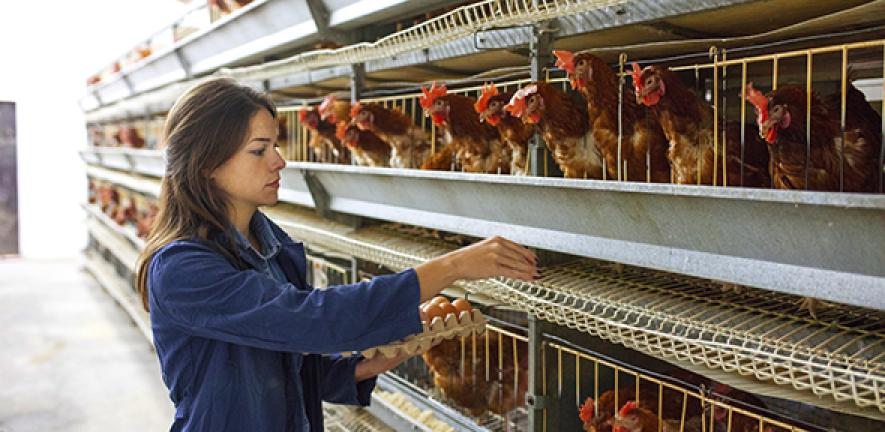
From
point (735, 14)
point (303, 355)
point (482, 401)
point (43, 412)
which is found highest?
point (735, 14)

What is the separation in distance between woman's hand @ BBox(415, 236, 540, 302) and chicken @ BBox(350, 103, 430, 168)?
4.00ft

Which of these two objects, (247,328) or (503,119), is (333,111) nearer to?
(503,119)

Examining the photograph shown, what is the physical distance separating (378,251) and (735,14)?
50.0 inches

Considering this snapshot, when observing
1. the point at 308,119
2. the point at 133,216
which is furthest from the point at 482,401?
the point at 133,216

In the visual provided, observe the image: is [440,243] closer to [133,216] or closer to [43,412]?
[43,412]

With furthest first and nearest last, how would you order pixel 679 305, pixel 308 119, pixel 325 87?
pixel 325 87
pixel 308 119
pixel 679 305

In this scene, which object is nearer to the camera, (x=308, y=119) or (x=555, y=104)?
(x=555, y=104)

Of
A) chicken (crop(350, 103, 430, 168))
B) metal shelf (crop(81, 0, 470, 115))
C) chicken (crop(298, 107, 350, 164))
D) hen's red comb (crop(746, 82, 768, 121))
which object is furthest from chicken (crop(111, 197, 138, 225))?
hen's red comb (crop(746, 82, 768, 121))

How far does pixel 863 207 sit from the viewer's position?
100 centimetres

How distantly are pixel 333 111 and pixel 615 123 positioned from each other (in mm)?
1264

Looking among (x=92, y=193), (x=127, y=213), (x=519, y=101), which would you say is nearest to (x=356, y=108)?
(x=519, y=101)

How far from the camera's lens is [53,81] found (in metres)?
8.74

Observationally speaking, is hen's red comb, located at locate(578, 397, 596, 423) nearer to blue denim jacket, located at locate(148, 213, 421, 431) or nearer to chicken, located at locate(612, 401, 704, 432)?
chicken, located at locate(612, 401, 704, 432)

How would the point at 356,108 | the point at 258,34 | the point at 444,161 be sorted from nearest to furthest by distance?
the point at 444,161 < the point at 356,108 < the point at 258,34
